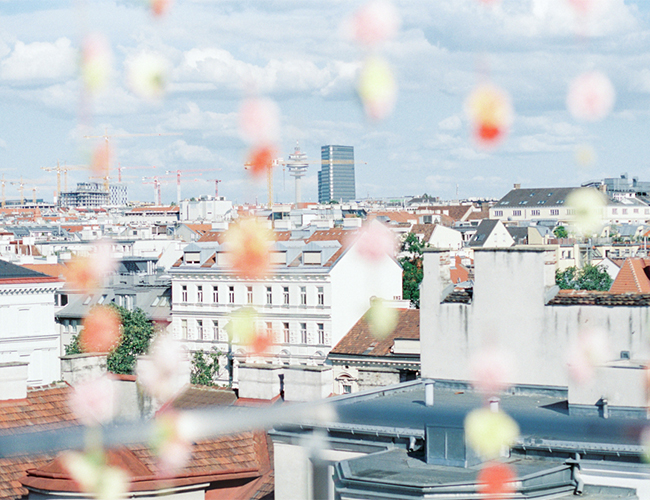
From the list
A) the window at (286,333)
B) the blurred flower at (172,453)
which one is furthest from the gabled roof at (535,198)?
the blurred flower at (172,453)

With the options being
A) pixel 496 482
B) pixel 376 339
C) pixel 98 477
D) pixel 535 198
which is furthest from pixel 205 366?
pixel 535 198

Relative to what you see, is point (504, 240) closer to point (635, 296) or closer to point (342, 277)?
point (342, 277)

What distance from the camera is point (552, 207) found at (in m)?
98.2

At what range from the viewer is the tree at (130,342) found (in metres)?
33.2

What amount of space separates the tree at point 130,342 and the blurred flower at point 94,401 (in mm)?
21699

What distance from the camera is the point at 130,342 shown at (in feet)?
114

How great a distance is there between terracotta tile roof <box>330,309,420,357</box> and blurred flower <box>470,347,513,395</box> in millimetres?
14699

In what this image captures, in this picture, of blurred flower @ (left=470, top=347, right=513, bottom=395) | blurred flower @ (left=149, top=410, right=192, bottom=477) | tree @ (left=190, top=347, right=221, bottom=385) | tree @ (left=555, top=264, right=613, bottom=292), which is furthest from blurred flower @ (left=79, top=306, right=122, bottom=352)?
blurred flower @ (left=149, top=410, right=192, bottom=477)

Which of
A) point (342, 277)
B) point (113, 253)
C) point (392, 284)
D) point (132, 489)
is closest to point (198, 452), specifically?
point (132, 489)

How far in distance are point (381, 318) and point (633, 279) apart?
471 inches

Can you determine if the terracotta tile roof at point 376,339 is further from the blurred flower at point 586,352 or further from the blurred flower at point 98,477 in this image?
the blurred flower at point 98,477

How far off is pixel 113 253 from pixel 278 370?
45.0 metres

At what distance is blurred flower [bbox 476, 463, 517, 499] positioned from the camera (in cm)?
670

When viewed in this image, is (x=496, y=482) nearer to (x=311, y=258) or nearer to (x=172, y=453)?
(x=172, y=453)
